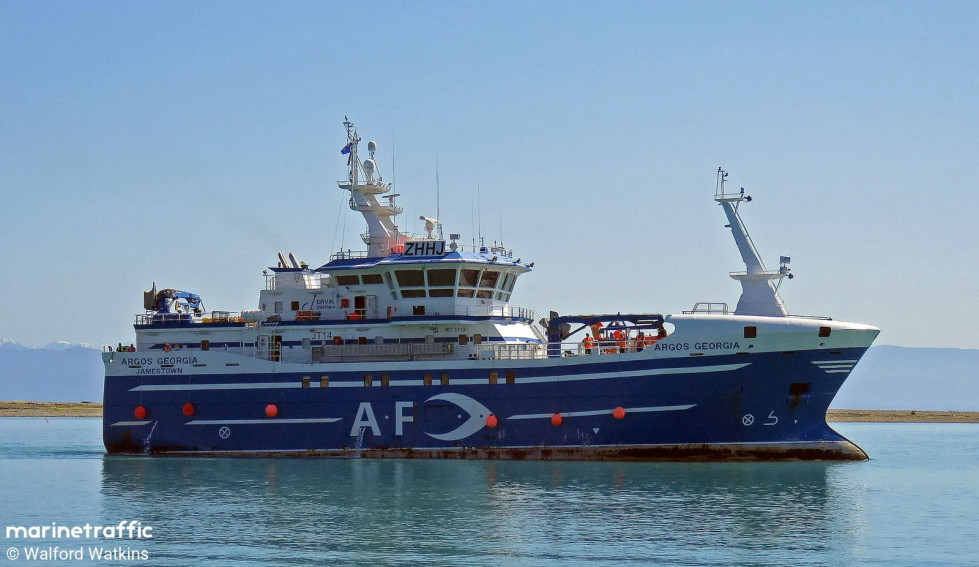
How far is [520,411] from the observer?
121ft

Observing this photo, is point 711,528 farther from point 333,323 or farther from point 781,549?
point 333,323

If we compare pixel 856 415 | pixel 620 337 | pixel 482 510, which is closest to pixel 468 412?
pixel 620 337

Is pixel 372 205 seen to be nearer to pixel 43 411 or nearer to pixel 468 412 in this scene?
pixel 468 412

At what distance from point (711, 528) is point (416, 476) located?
11.2 metres

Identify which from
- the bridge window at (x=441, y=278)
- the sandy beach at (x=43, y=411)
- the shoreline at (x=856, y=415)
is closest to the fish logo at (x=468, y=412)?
the bridge window at (x=441, y=278)

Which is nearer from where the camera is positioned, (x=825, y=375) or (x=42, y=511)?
(x=42, y=511)

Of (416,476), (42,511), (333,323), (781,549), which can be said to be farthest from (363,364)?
(781,549)

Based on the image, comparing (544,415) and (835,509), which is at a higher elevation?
(544,415)

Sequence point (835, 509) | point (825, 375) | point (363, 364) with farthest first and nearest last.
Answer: point (363, 364)
point (825, 375)
point (835, 509)

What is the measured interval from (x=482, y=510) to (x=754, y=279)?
14109 millimetres

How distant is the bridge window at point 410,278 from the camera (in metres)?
38.8

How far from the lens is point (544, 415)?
36.6 metres

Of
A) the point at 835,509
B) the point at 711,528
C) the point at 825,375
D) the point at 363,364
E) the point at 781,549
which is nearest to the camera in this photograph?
the point at 781,549

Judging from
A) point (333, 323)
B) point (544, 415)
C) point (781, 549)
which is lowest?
point (781, 549)
